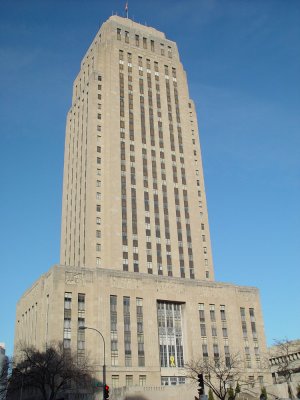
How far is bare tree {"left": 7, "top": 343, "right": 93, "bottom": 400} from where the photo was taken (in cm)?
6831

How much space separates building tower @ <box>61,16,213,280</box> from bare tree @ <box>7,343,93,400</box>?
870 inches

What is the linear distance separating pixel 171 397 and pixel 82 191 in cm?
4959

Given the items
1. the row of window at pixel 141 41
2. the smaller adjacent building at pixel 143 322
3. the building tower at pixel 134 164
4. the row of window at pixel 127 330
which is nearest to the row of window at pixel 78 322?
the smaller adjacent building at pixel 143 322

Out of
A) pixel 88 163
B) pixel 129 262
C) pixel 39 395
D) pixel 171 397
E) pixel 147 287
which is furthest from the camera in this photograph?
pixel 88 163

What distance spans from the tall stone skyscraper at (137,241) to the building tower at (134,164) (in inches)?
10.2

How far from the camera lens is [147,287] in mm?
85125

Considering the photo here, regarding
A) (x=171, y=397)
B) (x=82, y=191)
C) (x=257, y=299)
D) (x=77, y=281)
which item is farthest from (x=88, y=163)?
(x=171, y=397)

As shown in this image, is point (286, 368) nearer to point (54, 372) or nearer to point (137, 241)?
point (137, 241)

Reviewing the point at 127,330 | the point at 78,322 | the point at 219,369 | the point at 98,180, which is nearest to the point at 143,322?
the point at 127,330

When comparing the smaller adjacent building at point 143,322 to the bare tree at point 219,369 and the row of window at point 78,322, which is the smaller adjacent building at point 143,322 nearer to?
the row of window at point 78,322

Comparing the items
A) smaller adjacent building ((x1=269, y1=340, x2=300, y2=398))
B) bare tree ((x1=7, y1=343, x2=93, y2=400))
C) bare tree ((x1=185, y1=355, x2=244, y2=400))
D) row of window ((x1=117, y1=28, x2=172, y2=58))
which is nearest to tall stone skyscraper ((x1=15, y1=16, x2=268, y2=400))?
row of window ((x1=117, y1=28, x2=172, y2=58))

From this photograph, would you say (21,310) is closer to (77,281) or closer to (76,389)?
(77,281)

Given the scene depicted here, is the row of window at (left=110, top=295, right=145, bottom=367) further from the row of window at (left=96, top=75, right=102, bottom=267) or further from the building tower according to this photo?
the row of window at (left=96, top=75, right=102, bottom=267)

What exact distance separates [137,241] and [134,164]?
60.0 ft
